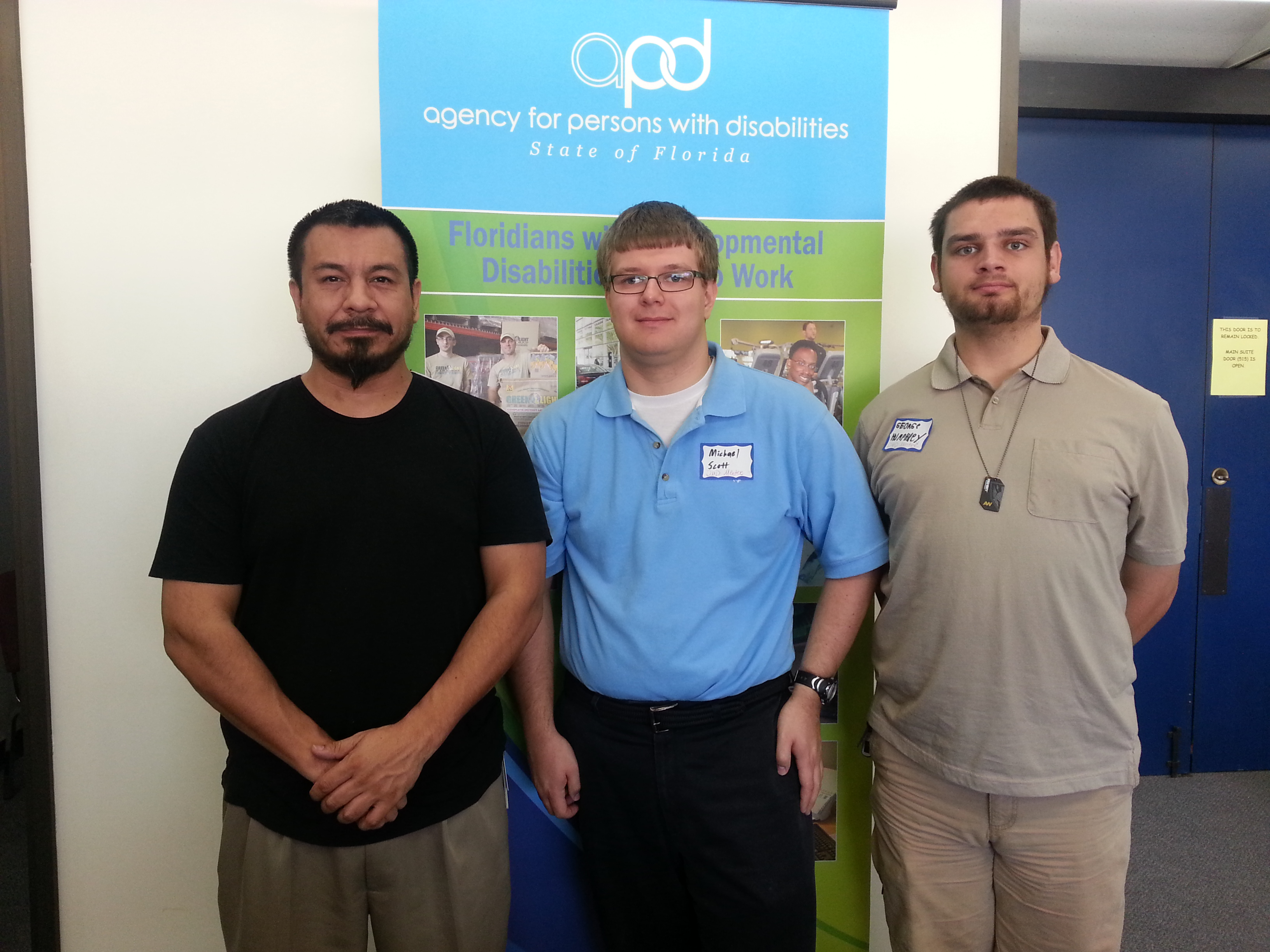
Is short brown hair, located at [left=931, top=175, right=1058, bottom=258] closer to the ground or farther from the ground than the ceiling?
closer to the ground

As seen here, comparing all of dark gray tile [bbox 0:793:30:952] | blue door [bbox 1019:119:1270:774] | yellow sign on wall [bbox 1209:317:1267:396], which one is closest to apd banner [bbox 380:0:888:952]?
dark gray tile [bbox 0:793:30:952]

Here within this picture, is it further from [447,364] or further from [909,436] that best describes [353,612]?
[909,436]

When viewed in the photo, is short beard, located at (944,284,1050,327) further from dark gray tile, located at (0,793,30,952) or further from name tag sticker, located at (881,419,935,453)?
dark gray tile, located at (0,793,30,952)

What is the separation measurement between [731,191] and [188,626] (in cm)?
154

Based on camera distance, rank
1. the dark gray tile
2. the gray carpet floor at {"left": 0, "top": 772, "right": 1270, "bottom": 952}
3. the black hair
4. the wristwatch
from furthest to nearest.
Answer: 1. the gray carpet floor at {"left": 0, "top": 772, "right": 1270, "bottom": 952}
2. the dark gray tile
3. the wristwatch
4. the black hair

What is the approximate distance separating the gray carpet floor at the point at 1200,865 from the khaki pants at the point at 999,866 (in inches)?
45.4

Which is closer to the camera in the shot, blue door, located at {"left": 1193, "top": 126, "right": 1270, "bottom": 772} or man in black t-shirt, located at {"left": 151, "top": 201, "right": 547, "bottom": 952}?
man in black t-shirt, located at {"left": 151, "top": 201, "right": 547, "bottom": 952}

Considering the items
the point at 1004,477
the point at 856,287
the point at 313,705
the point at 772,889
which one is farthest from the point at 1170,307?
the point at 313,705

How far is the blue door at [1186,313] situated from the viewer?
2.99 metres

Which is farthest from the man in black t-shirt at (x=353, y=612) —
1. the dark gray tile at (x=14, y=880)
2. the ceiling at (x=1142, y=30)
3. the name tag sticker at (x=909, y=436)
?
the ceiling at (x=1142, y=30)

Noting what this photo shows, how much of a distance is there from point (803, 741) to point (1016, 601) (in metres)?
0.52

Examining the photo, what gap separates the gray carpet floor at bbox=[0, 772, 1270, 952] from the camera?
220 cm

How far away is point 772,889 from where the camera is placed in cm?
141

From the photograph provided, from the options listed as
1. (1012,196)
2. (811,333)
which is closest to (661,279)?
(811,333)
